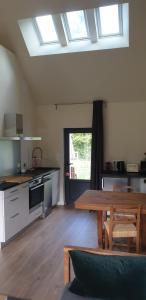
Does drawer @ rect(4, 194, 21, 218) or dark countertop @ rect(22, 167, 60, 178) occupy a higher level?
dark countertop @ rect(22, 167, 60, 178)

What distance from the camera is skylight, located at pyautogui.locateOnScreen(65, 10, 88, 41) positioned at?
180 inches

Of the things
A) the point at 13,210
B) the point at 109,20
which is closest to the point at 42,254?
the point at 13,210

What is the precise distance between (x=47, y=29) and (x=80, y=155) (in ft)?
8.82

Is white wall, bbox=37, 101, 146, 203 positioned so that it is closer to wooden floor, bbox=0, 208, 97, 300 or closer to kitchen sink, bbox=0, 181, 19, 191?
wooden floor, bbox=0, 208, 97, 300

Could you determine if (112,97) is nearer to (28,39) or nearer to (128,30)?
(128,30)

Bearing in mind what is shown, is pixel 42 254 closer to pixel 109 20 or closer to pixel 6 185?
pixel 6 185

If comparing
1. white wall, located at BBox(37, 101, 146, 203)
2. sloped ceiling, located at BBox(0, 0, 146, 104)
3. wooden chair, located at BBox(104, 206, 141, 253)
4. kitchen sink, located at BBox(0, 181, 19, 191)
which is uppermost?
sloped ceiling, located at BBox(0, 0, 146, 104)

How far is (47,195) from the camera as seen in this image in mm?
5395

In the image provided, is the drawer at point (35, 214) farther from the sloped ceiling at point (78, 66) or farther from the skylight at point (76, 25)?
the skylight at point (76, 25)

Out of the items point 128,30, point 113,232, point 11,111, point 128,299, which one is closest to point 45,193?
point 11,111

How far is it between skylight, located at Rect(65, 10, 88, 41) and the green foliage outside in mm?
2078

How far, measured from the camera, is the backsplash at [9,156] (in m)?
4.80

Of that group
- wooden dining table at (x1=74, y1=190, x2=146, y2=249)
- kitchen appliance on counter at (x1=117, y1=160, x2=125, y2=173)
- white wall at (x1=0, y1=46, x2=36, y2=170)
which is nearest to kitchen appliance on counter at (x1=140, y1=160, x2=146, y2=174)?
kitchen appliance on counter at (x1=117, y1=160, x2=125, y2=173)

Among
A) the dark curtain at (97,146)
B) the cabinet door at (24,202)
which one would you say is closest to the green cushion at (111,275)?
the cabinet door at (24,202)
